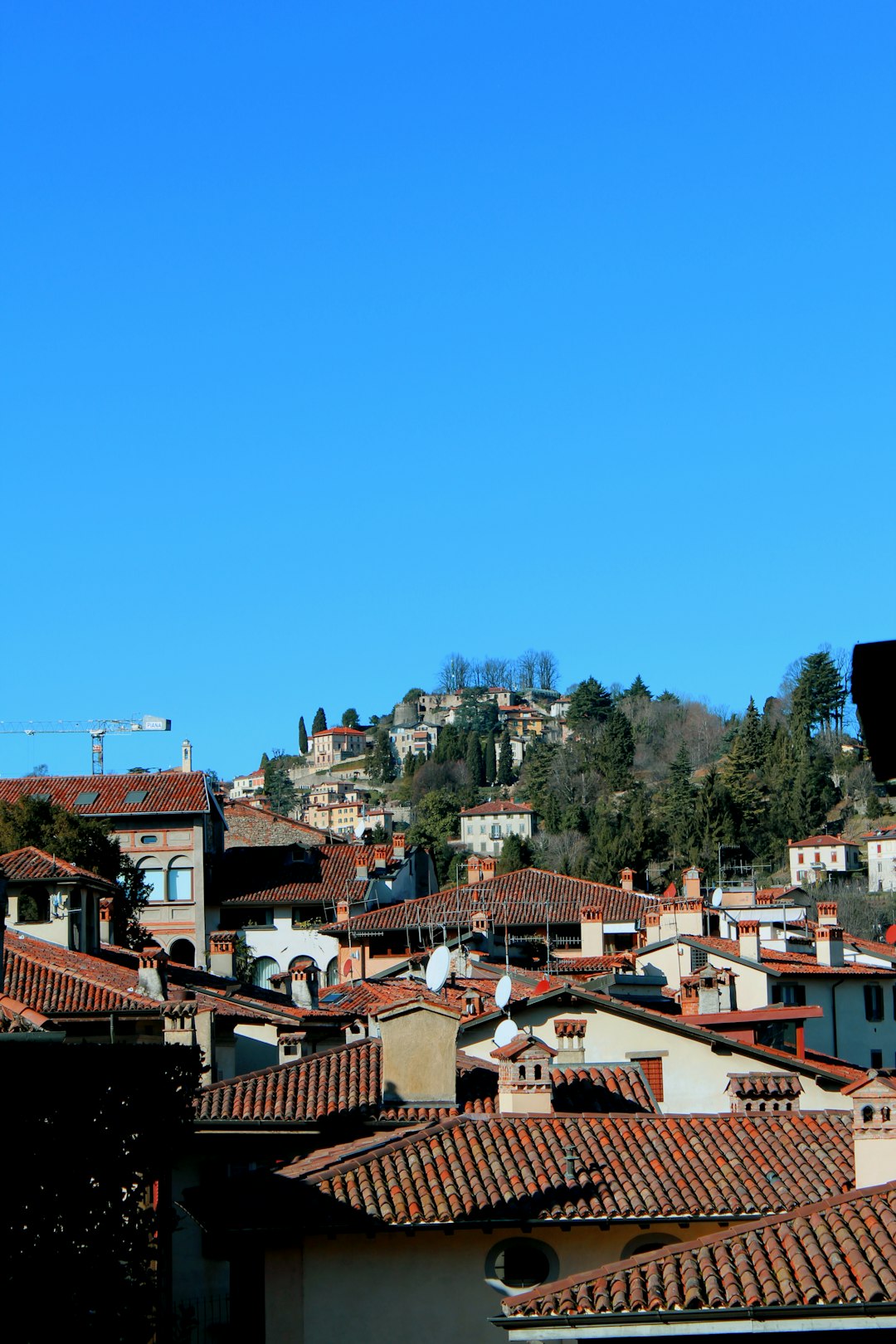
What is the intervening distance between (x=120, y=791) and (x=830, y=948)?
102ft

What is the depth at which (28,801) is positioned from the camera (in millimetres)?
49438

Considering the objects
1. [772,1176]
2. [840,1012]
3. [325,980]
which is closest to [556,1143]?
[772,1176]

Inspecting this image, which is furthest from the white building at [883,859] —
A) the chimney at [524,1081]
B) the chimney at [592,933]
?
the chimney at [524,1081]

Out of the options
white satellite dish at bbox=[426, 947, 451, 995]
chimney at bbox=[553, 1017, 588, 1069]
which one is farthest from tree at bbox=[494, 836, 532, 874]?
chimney at bbox=[553, 1017, 588, 1069]

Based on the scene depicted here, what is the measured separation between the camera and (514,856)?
99.1 meters

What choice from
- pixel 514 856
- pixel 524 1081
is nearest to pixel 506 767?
pixel 514 856

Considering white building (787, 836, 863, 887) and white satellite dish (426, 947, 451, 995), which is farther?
white building (787, 836, 863, 887)


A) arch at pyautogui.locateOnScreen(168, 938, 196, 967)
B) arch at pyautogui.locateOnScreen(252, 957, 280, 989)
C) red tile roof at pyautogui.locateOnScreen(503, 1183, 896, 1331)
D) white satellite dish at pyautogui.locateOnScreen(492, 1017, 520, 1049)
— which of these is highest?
white satellite dish at pyautogui.locateOnScreen(492, 1017, 520, 1049)

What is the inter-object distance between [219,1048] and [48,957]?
14.2 feet

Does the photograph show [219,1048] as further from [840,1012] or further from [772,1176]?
[840,1012]

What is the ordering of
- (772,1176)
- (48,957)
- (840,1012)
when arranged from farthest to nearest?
1. (840,1012)
2. (48,957)
3. (772,1176)

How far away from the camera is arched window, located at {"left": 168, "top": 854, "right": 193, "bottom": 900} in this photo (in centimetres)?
6456

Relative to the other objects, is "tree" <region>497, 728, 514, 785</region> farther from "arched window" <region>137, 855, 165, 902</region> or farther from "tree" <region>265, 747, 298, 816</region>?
"arched window" <region>137, 855, 165, 902</region>

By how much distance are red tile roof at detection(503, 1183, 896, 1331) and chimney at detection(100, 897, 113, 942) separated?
25.1 metres
